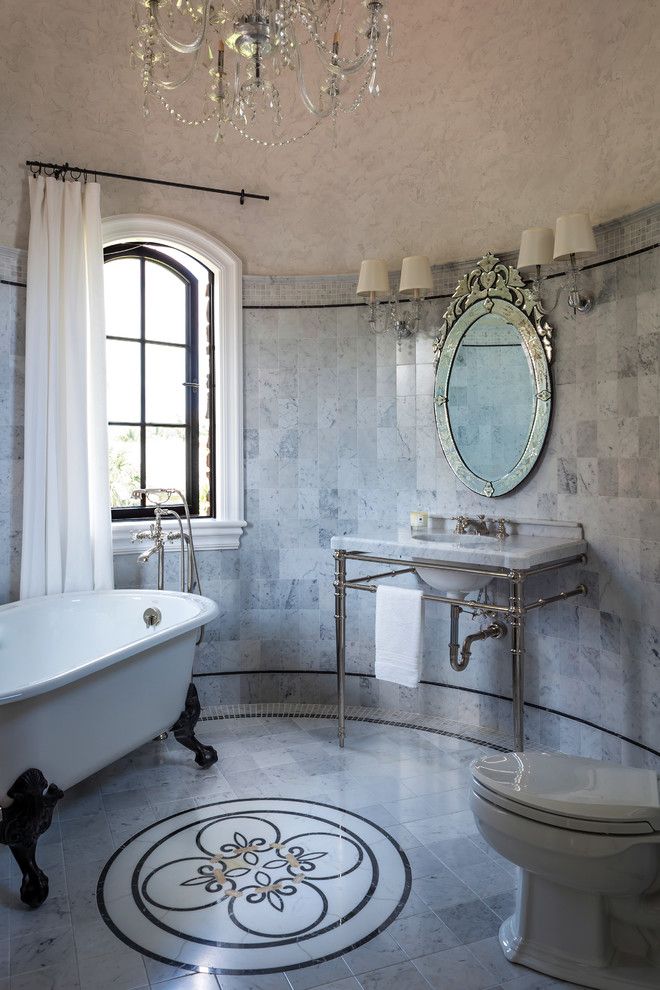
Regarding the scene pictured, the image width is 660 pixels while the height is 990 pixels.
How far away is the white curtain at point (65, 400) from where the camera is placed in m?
3.27

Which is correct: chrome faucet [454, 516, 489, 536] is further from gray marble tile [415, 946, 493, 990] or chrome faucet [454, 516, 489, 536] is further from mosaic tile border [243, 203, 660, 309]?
gray marble tile [415, 946, 493, 990]

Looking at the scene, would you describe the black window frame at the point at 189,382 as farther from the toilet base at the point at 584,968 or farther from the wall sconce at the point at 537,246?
the toilet base at the point at 584,968

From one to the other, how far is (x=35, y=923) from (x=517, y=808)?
1.33 meters

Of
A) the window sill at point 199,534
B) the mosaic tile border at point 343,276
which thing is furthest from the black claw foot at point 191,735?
the mosaic tile border at point 343,276

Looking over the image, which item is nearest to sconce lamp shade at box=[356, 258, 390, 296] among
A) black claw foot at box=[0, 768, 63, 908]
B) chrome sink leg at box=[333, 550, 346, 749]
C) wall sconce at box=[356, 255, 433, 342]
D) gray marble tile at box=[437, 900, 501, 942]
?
wall sconce at box=[356, 255, 433, 342]

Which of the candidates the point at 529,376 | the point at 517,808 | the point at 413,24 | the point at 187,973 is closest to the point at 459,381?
the point at 529,376

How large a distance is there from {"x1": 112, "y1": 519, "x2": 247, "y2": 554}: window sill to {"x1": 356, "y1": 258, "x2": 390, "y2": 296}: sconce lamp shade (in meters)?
1.27

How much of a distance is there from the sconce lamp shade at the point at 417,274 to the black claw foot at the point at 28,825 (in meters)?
2.43

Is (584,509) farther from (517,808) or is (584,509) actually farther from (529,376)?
(517,808)

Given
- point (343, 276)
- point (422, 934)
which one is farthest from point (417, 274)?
point (422, 934)

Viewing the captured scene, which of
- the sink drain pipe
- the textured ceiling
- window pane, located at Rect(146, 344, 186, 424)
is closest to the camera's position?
the textured ceiling

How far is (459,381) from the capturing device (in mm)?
3498

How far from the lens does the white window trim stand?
370cm

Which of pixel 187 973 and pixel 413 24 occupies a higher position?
pixel 413 24
